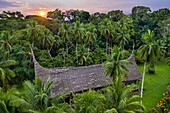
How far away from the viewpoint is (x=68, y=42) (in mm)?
52781

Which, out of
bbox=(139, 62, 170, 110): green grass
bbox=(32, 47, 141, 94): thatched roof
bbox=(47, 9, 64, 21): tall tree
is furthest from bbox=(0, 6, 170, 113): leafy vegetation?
bbox=(47, 9, 64, 21): tall tree

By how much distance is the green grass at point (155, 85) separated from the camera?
→ 112ft

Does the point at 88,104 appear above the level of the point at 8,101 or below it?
above

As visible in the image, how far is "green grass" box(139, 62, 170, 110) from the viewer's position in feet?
112

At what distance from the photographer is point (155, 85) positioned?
40438 millimetres

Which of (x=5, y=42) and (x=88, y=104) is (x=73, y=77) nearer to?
(x=88, y=104)

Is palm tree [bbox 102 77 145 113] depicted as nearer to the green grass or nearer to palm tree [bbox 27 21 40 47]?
the green grass

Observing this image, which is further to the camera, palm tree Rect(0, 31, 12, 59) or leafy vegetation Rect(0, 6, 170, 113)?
palm tree Rect(0, 31, 12, 59)

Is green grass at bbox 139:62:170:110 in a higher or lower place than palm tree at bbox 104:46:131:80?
lower

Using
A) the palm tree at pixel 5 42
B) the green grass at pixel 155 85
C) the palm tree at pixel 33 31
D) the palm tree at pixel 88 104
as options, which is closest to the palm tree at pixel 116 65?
the green grass at pixel 155 85

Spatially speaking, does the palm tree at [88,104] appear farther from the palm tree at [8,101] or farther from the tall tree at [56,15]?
the tall tree at [56,15]

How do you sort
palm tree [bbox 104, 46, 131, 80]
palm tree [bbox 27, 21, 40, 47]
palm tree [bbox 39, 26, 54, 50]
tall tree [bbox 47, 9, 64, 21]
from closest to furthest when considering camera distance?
palm tree [bbox 104, 46, 131, 80] → palm tree [bbox 27, 21, 40, 47] → palm tree [bbox 39, 26, 54, 50] → tall tree [bbox 47, 9, 64, 21]

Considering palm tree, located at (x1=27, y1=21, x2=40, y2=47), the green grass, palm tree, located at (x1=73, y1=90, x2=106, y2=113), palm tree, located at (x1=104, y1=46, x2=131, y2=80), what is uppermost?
palm tree, located at (x1=27, y1=21, x2=40, y2=47)

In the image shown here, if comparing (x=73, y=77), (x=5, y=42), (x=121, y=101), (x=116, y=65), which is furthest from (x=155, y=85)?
(x=5, y=42)
